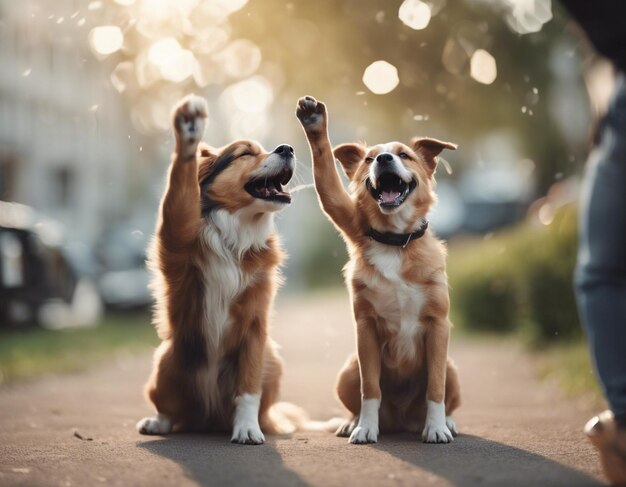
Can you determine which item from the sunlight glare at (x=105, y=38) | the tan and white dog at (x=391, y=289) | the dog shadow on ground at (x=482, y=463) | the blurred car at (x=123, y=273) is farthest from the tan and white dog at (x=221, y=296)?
the blurred car at (x=123, y=273)

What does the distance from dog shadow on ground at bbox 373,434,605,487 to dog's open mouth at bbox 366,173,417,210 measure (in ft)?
3.93

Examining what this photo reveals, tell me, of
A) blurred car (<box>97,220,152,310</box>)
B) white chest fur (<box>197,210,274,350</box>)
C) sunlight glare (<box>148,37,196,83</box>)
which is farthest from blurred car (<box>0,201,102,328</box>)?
white chest fur (<box>197,210,274,350</box>)

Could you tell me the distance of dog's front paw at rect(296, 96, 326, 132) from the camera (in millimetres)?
4215

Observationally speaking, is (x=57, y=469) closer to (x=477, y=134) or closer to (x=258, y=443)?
(x=258, y=443)

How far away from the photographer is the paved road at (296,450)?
3227mm

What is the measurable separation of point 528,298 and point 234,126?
3.82m

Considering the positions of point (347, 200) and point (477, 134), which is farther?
point (477, 134)

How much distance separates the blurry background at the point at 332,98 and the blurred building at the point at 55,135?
0.81ft

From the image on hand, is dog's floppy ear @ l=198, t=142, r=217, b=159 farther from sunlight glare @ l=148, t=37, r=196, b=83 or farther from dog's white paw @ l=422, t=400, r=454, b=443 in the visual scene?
sunlight glare @ l=148, t=37, r=196, b=83

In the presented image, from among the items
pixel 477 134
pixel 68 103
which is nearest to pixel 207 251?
pixel 477 134

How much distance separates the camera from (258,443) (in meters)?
4.06

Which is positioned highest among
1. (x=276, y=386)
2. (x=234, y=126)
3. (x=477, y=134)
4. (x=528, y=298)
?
(x=477, y=134)

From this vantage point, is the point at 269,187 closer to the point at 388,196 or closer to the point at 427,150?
the point at 388,196

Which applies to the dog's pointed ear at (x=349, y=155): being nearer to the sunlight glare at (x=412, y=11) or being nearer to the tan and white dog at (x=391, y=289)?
the tan and white dog at (x=391, y=289)
